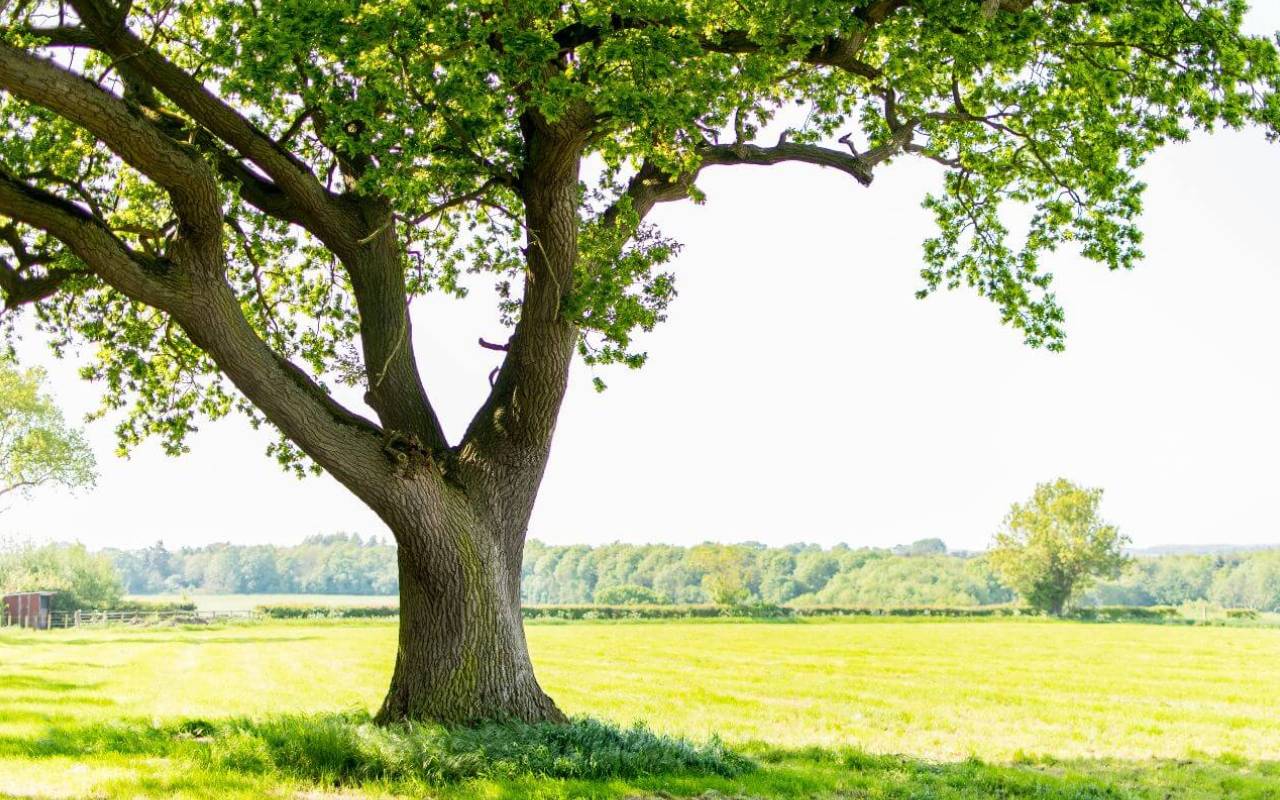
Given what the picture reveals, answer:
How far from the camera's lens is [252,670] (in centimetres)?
2775

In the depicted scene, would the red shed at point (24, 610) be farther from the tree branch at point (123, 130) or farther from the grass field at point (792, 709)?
the tree branch at point (123, 130)

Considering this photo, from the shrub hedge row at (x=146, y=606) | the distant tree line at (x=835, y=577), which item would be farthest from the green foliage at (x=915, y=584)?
the shrub hedge row at (x=146, y=606)

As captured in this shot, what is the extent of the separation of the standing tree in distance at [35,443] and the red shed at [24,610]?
18.3 metres

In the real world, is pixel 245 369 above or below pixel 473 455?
above

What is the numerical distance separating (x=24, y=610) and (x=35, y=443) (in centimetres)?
2211

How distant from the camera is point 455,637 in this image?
10.5 metres

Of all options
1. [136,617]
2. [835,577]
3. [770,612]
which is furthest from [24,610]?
[835,577]

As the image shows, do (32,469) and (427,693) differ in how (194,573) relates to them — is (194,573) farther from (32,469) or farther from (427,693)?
(427,693)

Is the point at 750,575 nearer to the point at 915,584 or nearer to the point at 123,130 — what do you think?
the point at 915,584

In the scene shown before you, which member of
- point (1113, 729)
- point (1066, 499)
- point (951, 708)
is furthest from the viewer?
point (1066, 499)

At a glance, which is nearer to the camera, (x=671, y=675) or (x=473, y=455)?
(x=473, y=455)

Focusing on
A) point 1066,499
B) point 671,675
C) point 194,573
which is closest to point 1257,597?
point 1066,499

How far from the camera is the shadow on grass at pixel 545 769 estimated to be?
28.5 ft

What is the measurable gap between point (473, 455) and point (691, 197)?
167 inches
